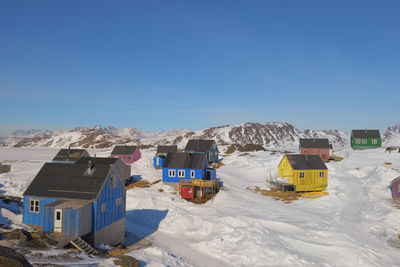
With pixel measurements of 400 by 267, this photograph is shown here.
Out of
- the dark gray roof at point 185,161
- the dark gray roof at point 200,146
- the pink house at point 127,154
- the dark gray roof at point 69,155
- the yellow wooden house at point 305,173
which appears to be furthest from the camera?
the pink house at point 127,154

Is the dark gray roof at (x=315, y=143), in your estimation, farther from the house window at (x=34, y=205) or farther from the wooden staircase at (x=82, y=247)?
the house window at (x=34, y=205)

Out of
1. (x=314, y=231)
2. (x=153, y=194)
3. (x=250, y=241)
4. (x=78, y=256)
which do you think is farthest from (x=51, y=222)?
(x=314, y=231)

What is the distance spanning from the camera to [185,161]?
47125mm

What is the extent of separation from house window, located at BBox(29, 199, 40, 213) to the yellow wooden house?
37256 millimetres

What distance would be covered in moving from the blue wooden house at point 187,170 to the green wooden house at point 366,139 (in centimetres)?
6056

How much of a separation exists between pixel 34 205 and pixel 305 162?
41.1 metres

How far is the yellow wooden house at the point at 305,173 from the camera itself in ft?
158

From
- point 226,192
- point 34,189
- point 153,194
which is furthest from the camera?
point 226,192

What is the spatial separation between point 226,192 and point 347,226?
16845 millimetres

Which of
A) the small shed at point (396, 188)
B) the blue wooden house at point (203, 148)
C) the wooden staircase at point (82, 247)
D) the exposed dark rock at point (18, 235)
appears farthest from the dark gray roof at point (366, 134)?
the exposed dark rock at point (18, 235)

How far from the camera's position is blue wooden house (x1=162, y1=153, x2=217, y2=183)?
45594mm

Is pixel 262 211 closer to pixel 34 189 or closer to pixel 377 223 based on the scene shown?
pixel 377 223

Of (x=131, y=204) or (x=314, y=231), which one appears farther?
(x=131, y=204)

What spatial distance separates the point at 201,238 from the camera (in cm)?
2689
